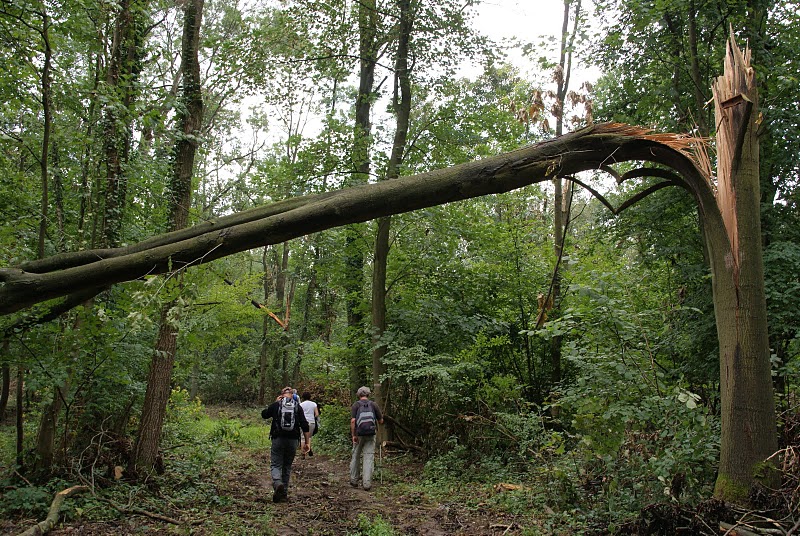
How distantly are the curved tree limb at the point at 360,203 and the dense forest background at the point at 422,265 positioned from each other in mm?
264

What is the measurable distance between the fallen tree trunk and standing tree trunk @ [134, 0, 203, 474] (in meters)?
1.30

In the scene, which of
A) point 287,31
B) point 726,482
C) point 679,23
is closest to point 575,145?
point 726,482

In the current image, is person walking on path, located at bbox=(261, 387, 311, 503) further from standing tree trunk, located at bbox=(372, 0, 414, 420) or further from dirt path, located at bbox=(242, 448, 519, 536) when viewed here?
standing tree trunk, located at bbox=(372, 0, 414, 420)

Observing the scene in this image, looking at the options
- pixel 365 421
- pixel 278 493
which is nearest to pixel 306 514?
pixel 278 493

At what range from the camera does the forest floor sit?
6.34 metres

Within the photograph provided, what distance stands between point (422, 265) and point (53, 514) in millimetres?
9257

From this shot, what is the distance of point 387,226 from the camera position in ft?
43.3

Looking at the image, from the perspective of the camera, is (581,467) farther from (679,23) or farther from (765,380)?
(679,23)

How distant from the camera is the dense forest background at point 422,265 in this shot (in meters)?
6.48

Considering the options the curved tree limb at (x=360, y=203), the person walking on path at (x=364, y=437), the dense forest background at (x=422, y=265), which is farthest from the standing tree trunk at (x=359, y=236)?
the curved tree limb at (x=360, y=203)

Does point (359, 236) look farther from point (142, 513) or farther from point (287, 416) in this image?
point (142, 513)

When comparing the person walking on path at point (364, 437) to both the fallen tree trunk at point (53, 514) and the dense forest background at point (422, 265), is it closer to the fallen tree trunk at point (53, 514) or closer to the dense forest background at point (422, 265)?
the dense forest background at point (422, 265)

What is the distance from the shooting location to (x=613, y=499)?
562 cm

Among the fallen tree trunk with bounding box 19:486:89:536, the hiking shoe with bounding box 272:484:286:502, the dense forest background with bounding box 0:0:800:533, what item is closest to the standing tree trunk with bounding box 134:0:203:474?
the dense forest background with bounding box 0:0:800:533
